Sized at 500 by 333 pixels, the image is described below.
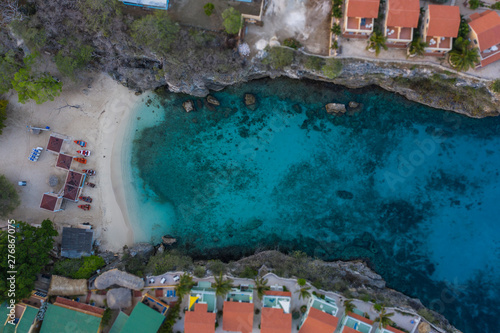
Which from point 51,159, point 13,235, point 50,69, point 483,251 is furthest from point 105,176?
point 483,251

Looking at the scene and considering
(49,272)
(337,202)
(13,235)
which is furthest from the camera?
(337,202)

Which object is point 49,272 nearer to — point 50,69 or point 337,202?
point 50,69

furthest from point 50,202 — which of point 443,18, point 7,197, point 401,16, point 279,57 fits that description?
point 443,18

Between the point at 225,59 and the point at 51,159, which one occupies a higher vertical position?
the point at 225,59

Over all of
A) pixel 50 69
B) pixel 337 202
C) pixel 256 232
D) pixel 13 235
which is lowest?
pixel 13 235

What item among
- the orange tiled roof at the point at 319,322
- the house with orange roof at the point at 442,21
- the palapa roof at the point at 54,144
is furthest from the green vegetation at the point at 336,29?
the palapa roof at the point at 54,144

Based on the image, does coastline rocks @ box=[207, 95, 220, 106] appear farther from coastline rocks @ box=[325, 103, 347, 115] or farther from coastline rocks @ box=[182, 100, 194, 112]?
coastline rocks @ box=[325, 103, 347, 115]
